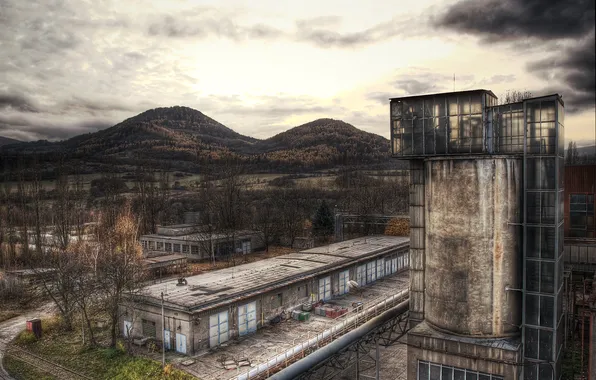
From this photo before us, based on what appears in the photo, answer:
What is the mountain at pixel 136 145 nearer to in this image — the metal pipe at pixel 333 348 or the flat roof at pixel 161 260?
the flat roof at pixel 161 260

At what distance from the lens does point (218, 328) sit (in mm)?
25109

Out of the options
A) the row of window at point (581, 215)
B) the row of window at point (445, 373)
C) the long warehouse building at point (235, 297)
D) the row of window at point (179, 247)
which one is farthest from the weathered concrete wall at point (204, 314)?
the row of window at point (179, 247)

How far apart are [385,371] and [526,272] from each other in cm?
1016

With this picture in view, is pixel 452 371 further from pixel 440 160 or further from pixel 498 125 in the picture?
pixel 498 125

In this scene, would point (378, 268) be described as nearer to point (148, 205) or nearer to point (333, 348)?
point (333, 348)

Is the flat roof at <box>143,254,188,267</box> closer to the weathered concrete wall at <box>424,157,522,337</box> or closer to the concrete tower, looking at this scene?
the concrete tower

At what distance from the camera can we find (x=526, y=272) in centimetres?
1820

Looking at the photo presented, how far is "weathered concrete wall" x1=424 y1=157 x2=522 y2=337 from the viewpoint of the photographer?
18.3 m

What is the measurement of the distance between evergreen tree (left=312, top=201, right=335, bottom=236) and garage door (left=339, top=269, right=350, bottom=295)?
2773 centimetres

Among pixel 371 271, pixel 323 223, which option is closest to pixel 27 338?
pixel 371 271

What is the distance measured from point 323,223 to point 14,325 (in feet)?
139

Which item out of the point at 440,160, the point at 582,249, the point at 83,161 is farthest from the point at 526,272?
the point at 83,161

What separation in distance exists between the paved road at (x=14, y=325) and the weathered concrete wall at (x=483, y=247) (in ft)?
83.2

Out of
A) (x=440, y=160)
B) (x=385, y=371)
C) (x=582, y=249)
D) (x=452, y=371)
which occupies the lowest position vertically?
(x=385, y=371)
